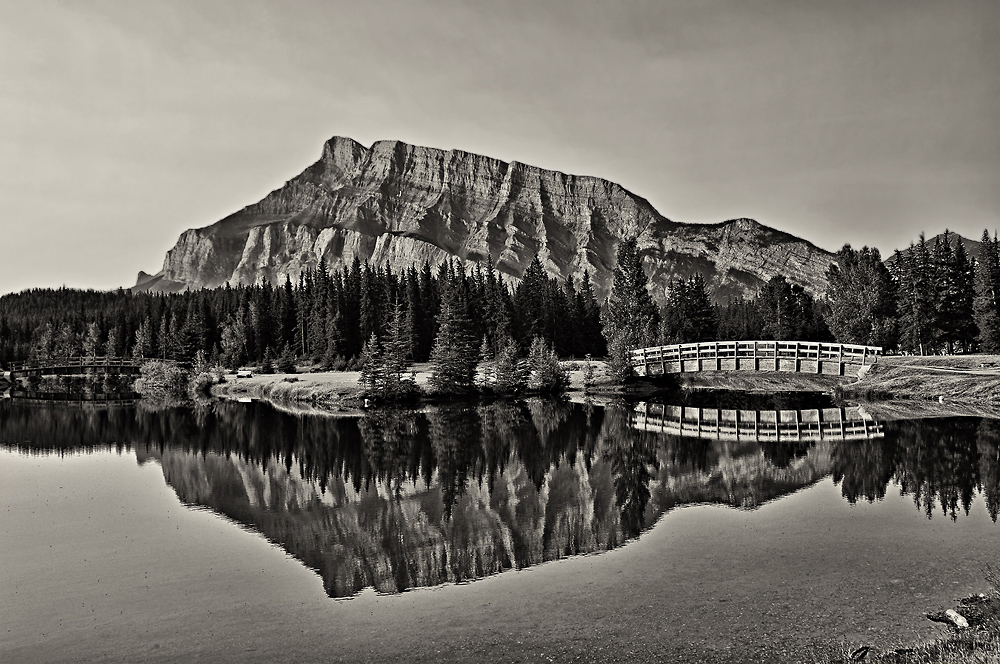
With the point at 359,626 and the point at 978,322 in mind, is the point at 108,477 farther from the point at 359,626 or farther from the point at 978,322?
the point at 978,322

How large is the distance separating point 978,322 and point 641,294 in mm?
38173

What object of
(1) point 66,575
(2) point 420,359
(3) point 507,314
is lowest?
(1) point 66,575

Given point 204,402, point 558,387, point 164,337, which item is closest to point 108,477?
point 204,402

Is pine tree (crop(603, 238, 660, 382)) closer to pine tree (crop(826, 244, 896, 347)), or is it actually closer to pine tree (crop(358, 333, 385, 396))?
pine tree (crop(826, 244, 896, 347))

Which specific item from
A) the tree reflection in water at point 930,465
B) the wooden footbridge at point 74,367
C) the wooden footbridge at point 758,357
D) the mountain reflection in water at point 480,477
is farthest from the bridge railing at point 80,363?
the tree reflection in water at point 930,465

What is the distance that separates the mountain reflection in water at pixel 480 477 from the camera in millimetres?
23859

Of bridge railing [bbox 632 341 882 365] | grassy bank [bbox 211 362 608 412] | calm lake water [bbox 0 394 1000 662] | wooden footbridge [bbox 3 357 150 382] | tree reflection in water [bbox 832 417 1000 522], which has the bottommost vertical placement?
calm lake water [bbox 0 394 1000 662]

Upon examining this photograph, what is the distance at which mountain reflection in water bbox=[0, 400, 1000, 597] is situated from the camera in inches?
939

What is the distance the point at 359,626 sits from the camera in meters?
17.2

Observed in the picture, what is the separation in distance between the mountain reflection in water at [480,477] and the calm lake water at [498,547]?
19 cm

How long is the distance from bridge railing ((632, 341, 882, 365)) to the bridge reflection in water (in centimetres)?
837

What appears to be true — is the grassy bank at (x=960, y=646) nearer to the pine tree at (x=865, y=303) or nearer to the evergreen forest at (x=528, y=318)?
the evergreen forest at (x=528, y=318)

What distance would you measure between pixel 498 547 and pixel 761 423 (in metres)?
38.4

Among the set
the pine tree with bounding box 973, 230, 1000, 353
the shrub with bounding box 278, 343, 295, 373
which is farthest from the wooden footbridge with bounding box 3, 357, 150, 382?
the pine tree with bounding box 973, 230, 1000, 353
